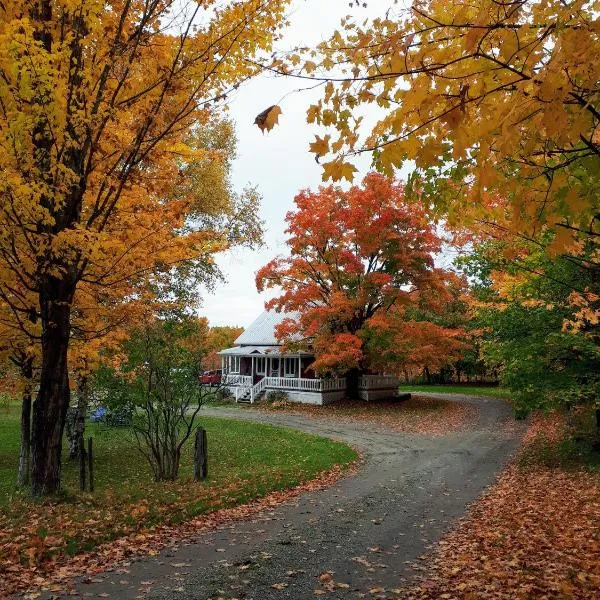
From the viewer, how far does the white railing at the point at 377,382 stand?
3285 centimetres

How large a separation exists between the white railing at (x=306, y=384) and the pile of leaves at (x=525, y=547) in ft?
69.2

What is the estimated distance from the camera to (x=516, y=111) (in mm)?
2641

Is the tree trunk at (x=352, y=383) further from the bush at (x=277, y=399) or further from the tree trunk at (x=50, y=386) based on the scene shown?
the tree trunk at (x=50, y=386)

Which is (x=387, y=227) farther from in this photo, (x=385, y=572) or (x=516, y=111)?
(x=516, y=111)

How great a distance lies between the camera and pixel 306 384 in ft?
106

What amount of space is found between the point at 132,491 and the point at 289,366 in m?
28.4

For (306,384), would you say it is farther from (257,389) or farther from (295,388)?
(257,389)

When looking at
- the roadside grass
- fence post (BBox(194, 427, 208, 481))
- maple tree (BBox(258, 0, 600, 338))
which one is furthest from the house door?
maple tree (BBox(258, 0, 600, 338))

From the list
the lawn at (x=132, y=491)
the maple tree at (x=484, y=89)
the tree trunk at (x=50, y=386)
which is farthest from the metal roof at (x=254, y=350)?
the maple tree at (x=484, y=89)

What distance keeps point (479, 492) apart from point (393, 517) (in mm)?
2934

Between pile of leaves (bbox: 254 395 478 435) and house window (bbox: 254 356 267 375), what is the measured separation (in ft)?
21.1

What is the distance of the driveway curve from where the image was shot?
5.29 m

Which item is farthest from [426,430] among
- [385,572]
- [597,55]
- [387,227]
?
[597,55]

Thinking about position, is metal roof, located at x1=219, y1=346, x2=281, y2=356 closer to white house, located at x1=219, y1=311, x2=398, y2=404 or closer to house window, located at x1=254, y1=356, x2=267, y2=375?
white house, located at x1=219, y1=311, x2=398, y2=404
